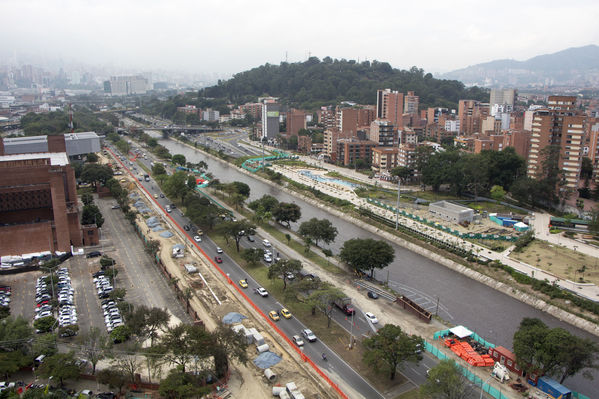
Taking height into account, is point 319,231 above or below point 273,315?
above

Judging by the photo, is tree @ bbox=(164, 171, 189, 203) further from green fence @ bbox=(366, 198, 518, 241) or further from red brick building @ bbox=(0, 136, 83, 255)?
green fence @ bbox=(366, 198, 518, 241)

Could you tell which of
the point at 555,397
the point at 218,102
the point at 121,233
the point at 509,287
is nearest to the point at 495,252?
the point at 509,287

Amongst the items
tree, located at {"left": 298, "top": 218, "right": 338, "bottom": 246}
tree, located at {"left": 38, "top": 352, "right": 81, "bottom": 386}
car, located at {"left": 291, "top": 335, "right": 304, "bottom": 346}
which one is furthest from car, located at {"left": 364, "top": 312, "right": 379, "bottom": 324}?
tree, located at {"left": 38, "top": 352, "right": 81, "bottom": 386}

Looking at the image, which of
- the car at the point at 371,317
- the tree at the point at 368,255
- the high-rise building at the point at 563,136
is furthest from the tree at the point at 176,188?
the high-rise building at the point at 563,136

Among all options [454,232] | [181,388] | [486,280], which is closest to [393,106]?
[454,232]

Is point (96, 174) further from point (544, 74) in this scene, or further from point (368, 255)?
point (544, 74)

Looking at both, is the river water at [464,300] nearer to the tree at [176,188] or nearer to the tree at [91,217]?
the tree at [176,188]
